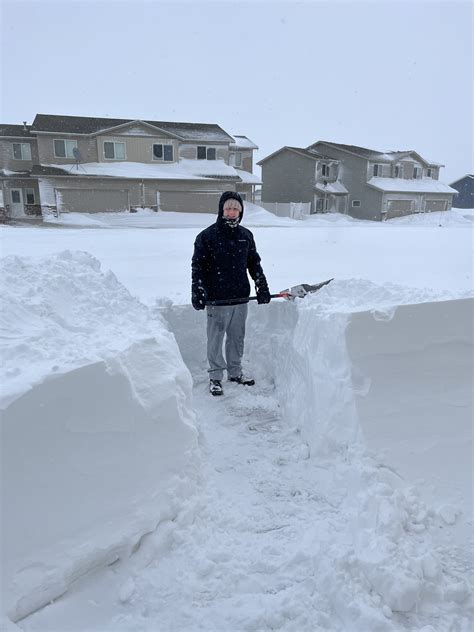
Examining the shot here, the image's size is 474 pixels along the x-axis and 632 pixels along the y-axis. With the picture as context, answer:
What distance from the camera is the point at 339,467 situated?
299 centimetres

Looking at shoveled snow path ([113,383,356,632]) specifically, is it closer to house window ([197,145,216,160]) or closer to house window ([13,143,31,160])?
house window ([197,145,216,160])

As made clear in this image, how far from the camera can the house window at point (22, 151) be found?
23.3 m

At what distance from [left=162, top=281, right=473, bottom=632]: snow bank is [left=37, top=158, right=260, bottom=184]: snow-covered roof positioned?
788 inches

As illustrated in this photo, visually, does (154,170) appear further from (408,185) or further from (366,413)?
(366,413)

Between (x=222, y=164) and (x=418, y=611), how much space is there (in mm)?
25058

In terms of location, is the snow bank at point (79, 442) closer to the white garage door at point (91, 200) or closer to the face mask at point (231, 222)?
the face mask at point (231, 222)

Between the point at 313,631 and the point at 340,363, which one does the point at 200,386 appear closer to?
the point at 340,363

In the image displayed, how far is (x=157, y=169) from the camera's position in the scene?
76.5 ft

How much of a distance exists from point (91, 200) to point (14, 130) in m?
6.19

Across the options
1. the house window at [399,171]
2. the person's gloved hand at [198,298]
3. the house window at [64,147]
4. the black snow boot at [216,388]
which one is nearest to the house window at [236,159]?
the house window at [64,147]

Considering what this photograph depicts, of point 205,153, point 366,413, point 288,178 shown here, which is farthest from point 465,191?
point 366,413

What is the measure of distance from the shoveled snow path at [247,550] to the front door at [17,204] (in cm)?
2374

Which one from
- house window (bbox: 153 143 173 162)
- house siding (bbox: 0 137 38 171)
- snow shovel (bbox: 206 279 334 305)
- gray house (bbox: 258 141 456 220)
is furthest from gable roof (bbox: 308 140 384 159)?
snow shovel (bbox: 206 279 334 305)

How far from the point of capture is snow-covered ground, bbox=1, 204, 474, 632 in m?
2.09
